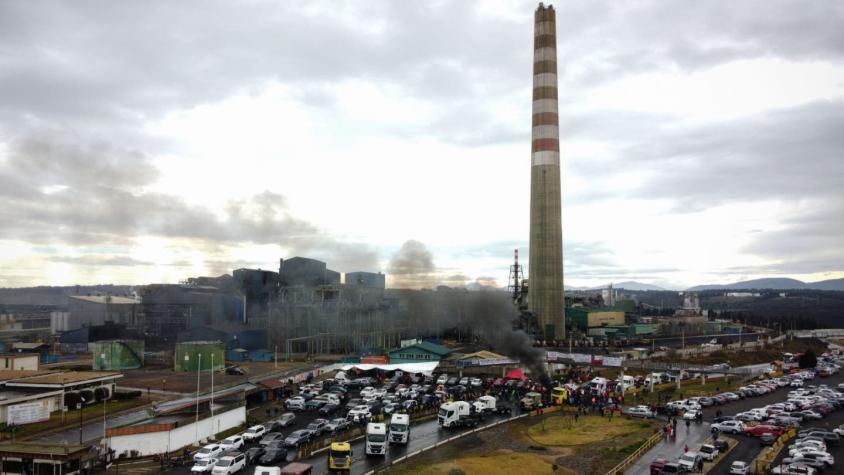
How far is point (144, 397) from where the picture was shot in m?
44.9

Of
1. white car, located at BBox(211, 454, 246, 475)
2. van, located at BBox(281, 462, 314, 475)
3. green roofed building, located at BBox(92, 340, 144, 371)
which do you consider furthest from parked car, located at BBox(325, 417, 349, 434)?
green roofed building, located at BBox(92, 340, 144, 371)

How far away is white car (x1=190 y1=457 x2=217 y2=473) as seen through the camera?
28.3 m

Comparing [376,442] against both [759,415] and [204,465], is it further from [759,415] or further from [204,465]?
[759,415]

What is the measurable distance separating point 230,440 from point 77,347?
2424 inches

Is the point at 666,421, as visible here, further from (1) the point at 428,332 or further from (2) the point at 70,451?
(1) the point at 428,332

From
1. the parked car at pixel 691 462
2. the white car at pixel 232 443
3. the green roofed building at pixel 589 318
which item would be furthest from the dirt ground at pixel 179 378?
the green roofed building at pixel 589 318

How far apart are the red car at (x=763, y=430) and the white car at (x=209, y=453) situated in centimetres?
3052

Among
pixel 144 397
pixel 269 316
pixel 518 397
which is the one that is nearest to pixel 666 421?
pixel 518 397

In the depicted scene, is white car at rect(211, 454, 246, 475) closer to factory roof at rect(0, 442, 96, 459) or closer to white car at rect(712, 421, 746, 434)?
factory roof at rect(0, 442, 96, 459)

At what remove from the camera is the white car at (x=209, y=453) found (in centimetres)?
2945

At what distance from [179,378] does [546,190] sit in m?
56.3

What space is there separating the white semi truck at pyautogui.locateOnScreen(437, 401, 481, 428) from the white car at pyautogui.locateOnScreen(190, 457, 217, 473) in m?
15.0

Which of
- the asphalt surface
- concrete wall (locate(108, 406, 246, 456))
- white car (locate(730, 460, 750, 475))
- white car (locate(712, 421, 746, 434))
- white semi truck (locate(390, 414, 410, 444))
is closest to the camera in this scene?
white car (locate(730, 460, 750, 475))

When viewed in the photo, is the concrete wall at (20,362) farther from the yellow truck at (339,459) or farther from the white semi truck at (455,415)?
the yellow truck at (339,459)
